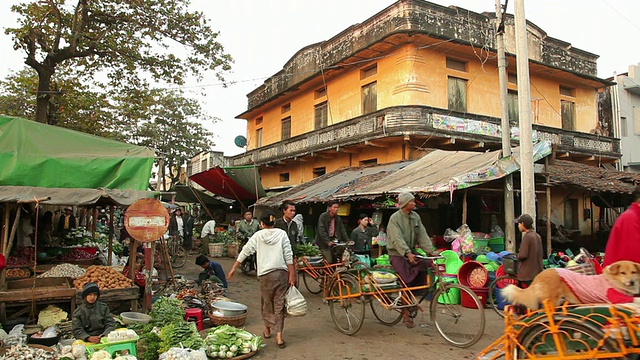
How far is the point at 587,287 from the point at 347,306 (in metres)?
3.38

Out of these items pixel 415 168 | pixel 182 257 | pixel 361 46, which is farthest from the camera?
pixel 361 46

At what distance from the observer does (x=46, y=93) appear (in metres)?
12.9

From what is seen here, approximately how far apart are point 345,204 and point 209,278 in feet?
18.8

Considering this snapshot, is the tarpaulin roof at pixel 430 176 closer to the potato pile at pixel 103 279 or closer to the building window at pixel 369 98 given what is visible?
the building window at pixel 369 98

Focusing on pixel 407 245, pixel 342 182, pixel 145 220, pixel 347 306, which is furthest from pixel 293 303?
pixel 342 182

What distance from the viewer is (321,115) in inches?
842

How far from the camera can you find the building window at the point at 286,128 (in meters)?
24.4

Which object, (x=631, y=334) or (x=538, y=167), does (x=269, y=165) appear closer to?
(x=538, y=167)

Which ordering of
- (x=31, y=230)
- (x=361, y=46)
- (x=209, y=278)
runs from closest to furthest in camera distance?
1. (x=209, y=278)
2. (x=31, y=230)
3. (x=361, y=46)

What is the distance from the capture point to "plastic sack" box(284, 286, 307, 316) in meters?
5.68

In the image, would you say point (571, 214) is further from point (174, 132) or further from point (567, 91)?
point (174, 132)

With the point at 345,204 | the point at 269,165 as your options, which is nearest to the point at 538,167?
the point at 345,204

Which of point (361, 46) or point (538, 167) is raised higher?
point (361, 46)

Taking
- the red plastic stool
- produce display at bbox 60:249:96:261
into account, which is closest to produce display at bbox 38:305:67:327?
A: the red plastic stool
